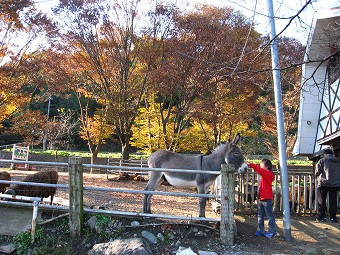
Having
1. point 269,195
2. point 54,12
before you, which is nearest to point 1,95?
point 54,12

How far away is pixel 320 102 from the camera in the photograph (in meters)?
12.9

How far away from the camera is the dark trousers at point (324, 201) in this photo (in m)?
8.47

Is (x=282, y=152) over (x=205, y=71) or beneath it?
beneath

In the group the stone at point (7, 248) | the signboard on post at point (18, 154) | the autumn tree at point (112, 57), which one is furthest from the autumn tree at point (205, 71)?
the signboard on post at point (18, 154)

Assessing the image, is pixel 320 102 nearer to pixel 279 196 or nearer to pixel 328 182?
pixel 328 182

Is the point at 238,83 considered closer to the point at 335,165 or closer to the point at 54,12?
the point at 335,165

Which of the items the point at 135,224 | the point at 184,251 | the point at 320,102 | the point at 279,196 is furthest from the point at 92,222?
the point at 320,102

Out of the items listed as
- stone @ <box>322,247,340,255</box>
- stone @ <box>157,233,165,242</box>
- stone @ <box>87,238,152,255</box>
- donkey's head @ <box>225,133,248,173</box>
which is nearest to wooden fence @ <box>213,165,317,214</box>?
donkey's head @ <box>225,133,248,173</box>

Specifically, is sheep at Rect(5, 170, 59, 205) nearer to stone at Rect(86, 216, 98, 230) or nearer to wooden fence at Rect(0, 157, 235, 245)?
wooden fence at Rect(0, 157, 235, 245)

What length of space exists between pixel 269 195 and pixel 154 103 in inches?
499

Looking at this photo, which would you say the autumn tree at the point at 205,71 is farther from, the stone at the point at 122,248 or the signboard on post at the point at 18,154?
the signboard on post at the point at 18,154

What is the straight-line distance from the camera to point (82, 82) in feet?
67.9

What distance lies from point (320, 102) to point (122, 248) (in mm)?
10272

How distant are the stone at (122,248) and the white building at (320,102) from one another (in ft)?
23.3
